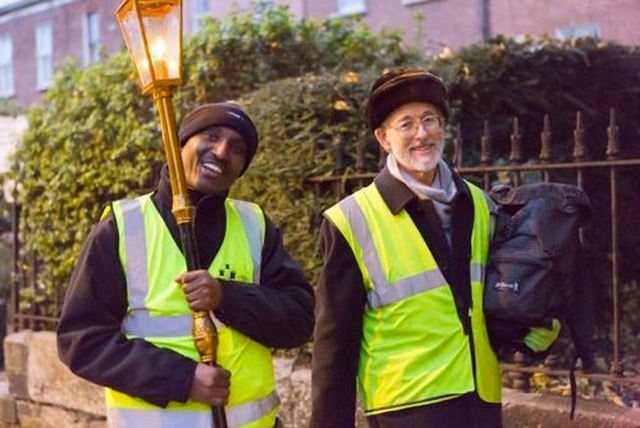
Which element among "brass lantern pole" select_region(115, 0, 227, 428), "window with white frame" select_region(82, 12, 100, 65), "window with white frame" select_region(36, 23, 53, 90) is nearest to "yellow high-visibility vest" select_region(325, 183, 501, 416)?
"brass lantern pole" select_region(115, 0, 227, 428)

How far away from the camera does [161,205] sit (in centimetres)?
319

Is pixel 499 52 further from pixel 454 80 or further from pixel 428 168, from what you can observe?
pixel 428 168

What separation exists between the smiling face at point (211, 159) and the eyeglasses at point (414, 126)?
52 centimetres

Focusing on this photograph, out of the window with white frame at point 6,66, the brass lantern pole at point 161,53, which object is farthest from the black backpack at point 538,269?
the window with white frame at point 6,66

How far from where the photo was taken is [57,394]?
673 cm

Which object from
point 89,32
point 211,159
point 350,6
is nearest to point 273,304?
point 211,159

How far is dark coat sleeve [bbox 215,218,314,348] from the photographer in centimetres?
308

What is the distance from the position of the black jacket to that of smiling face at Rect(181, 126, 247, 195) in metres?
0.05

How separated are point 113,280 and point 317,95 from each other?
2810mm

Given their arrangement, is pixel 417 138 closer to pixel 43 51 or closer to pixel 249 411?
pixel 249 411

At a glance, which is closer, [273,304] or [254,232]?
[273,304]

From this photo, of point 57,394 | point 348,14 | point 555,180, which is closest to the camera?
point 555,180

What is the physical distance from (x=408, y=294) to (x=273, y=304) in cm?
45

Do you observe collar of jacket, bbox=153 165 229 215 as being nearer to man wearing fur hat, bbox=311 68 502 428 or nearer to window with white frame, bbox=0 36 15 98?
man wearing fur hat, bbox=311 68 502 428
